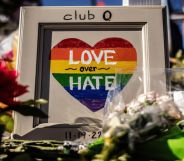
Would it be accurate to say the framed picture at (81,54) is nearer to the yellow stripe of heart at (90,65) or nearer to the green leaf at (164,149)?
the yellow stripe of heart at (90,65)

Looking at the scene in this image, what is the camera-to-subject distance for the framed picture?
0.88 metres

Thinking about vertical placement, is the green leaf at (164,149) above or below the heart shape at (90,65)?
below

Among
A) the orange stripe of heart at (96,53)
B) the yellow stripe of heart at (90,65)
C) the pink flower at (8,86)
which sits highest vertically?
the orange stripe of heart at (96,53)

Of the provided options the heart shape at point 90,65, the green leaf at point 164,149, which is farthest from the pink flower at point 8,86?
the heart shape at point 90,65

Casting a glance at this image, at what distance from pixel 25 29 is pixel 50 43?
0.08 metres

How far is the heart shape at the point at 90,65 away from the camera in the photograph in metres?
0.89

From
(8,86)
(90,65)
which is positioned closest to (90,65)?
(90,65)

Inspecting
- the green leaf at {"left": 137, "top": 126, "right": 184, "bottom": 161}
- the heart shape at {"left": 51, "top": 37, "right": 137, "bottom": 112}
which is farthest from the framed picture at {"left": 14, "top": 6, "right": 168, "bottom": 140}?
the green leaf at {"left": 137, "top": 126, "right": 184, "bottom": 161}

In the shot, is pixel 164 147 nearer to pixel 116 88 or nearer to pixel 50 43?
pixel 116 88

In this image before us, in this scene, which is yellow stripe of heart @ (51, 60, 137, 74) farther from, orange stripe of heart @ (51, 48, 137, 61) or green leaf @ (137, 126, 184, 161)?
green leaf @ (137, 126, 184, 161)

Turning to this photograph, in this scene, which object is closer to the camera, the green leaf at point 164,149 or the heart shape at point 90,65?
the green leaf at point 164,149

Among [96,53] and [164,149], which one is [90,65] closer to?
[96,53]

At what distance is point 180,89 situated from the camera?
32.2 inches

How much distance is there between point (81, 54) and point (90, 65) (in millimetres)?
41
